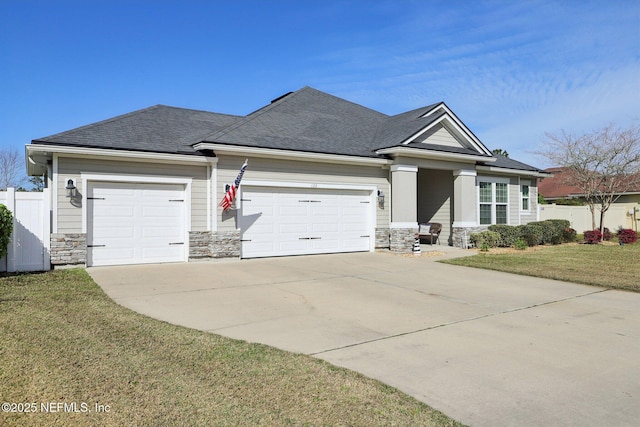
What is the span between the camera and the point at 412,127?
16.0m

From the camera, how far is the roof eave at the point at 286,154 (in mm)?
12362

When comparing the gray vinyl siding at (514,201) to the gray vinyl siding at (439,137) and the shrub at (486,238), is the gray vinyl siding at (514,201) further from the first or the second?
the gray vinyl siding at (439,137)

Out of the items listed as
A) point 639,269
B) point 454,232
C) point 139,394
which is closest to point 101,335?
point 139,394

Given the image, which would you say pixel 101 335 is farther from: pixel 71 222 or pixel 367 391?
pixel 71 222

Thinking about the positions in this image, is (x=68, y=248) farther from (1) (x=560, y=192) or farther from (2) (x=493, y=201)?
(1) (x=560, y=192)

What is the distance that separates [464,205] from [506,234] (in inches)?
85.9

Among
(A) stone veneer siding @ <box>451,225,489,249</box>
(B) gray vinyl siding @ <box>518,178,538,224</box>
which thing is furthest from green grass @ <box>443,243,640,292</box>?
(B) gray vinyl siding @ <box>518,178,538,224</box>

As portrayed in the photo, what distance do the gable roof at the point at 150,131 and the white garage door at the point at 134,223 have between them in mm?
1061

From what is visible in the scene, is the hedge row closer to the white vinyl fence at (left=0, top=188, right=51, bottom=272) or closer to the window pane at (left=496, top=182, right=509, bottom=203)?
the window pane at (left=496, top=182, right=509, bottom=203)

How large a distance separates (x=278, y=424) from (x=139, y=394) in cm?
128

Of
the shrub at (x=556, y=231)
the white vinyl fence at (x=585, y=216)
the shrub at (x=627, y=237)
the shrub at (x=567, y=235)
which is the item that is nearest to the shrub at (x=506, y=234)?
the shrub at (x=556, y=231)

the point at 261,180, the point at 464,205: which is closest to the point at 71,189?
the point at 261,180

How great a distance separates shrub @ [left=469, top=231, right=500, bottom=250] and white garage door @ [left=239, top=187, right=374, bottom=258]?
443 centimetres

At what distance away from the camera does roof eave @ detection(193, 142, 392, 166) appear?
1236 cm
